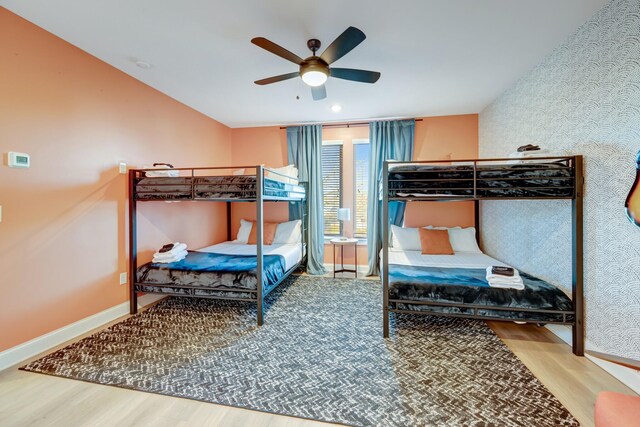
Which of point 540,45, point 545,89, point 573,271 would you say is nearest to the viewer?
point 573,271

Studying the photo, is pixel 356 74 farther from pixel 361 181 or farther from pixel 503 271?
pixel 361 181

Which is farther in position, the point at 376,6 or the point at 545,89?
the point at 545,89

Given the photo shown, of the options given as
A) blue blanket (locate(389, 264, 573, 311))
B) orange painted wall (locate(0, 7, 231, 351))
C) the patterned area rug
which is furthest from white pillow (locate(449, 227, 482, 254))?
orange painted wall (locate(0, 7, 231, 351))

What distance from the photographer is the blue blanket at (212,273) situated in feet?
9.04

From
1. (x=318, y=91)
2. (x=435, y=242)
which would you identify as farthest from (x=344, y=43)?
(x=435, y=242)

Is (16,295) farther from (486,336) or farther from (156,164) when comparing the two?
(486,336)

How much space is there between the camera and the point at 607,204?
6.39ft

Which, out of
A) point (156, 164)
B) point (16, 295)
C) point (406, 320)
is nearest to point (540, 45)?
point (406, 320)

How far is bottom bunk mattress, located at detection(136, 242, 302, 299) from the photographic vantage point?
108 inches

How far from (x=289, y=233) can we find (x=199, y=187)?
182cm

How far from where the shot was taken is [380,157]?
4.34m

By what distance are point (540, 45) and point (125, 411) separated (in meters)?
4.29

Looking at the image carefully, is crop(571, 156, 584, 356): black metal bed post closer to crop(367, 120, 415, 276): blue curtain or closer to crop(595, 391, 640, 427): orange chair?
crop(595, 391, 640, 427): orange chair

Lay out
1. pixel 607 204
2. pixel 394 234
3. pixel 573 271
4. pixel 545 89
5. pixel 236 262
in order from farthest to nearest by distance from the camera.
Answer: pixel 394 234
pixel 236 262
pixel 545 89
pixel 573 271
pixel 607 204
